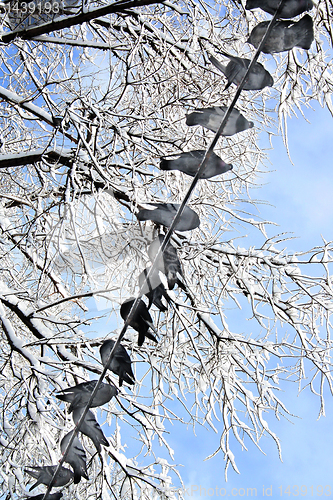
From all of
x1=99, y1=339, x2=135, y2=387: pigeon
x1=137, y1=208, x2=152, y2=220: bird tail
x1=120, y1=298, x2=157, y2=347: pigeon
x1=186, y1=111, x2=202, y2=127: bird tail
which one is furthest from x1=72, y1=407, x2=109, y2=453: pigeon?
x1=186, y1=111, x2=202, y2=127: bird tail

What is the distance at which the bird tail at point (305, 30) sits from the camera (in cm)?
110

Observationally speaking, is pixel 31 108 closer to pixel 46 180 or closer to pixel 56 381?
pixel 46 180

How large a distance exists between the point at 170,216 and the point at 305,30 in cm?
62

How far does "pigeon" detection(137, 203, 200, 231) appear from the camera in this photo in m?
1.13

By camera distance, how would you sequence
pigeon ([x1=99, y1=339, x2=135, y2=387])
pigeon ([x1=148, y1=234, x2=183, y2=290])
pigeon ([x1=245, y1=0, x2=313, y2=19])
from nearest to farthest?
pigeon ([x1=245, y1=0, x2=313, y2=19]), pigeon ([x1=148, y1=234, x2=183, y2=290]), pigeon ([x1=99, y1=339, x2=135, y2=387])

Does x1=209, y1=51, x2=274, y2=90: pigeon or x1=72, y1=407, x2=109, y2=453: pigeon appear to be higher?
Answer: x1=209, y1=51, x2=274, y2=90: pigeon

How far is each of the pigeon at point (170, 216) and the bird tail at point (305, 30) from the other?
1.83 feet

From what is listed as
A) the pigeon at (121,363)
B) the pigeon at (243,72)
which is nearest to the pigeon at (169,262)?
the pigeon at (121,363)

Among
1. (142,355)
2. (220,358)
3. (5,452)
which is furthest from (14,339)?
(220,358)

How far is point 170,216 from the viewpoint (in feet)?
3.82

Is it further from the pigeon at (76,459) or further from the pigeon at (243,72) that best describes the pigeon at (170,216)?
the pigeon at (76,459)

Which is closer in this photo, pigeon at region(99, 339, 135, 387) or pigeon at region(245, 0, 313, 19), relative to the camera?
pigeon at region(245, 0, 313, 19)

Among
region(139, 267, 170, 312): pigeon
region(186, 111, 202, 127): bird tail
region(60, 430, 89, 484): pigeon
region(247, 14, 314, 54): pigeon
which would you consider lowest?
region(60, 430, 89, 484): pigeon

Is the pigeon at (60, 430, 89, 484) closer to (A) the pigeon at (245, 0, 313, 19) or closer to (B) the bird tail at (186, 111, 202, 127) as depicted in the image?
(B) the bird tail at (186, 111, 202, 127)
